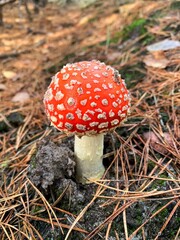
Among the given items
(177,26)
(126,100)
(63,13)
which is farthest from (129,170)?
(63,13)

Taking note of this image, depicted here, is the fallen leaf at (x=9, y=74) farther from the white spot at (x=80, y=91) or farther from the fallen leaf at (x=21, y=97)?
the white spot at (x=80, y=91)

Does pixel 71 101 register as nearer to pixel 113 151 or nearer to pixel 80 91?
pixel 80 91

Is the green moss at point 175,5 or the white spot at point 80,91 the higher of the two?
the white spot at point 80,91

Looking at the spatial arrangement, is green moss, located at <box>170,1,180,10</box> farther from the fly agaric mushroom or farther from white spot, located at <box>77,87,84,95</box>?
white spot, located at <box>77,87,84,95</box>

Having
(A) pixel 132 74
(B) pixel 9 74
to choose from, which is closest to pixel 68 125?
(A) pixel 132 74

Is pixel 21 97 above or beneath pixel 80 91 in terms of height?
beneath

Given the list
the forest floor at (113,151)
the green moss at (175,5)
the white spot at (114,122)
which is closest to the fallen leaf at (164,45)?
the forest floor at (113,151)

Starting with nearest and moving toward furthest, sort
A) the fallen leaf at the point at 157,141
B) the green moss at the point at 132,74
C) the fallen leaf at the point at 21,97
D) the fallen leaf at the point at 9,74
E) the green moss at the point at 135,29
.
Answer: the fallen leaf at the point at 157,141
the green moss at the point at 132,74
the fallen leaf at the point at 21,97
the green moss at the point at 135,29
the fallen leaf at the point at 9,74

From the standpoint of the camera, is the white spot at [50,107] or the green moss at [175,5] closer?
the white spot at [50,107]
